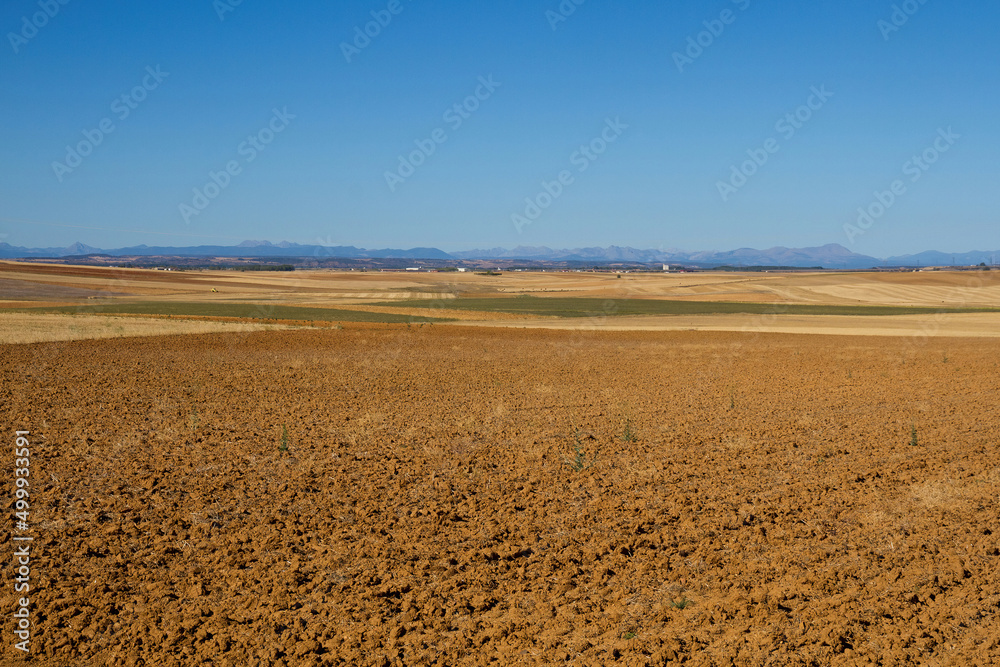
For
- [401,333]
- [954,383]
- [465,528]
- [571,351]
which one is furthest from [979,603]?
[401,333]

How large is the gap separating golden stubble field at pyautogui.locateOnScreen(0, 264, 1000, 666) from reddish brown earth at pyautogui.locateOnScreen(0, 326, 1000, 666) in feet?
0.15

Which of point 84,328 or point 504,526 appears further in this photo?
point 84,328

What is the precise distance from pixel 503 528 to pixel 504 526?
0.34ft

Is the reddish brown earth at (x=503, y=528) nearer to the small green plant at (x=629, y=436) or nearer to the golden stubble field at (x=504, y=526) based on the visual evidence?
the golden stubble field at (x=504, y=526)

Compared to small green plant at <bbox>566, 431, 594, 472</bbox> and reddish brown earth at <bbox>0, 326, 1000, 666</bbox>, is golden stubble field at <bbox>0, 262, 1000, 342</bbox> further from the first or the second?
small green plant at <bbox>566, 431, 594, 472</bbox>

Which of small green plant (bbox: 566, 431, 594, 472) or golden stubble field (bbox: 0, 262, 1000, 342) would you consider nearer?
small green plant (bbox: 566, 431, 594, 472)

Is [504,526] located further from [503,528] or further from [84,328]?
[84,328]

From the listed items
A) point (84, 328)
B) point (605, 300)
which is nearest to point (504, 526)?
point (84, 328)

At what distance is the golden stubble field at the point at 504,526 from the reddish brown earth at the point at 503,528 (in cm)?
4

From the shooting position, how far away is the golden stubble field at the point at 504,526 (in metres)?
7.28

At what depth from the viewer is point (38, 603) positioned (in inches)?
313

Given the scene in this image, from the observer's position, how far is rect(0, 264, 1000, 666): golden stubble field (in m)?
7.28

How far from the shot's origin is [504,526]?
10.6m

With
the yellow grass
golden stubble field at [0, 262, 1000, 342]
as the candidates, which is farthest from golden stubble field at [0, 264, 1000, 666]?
golden stubble field at [0, 262, 1000, 342]
